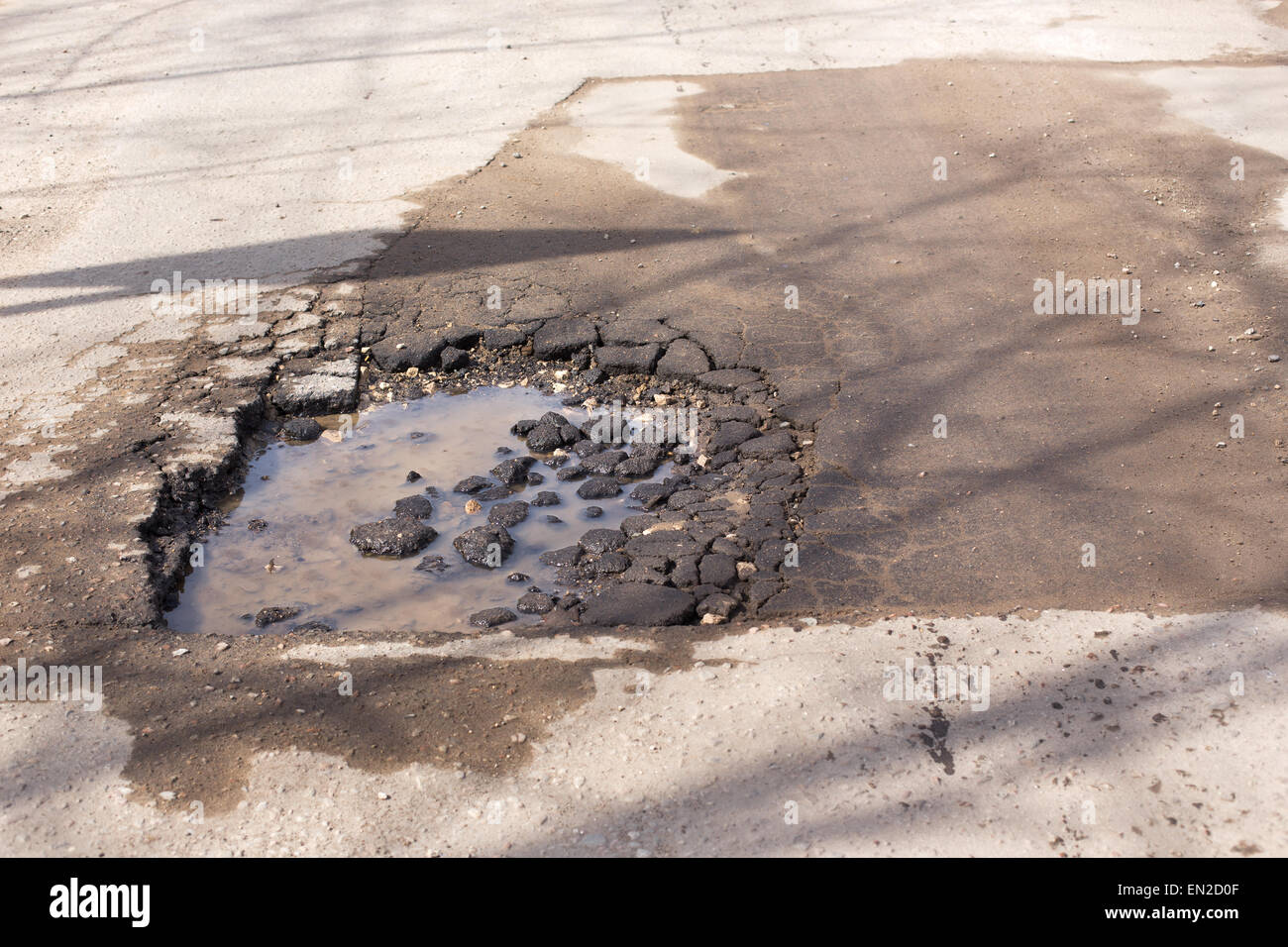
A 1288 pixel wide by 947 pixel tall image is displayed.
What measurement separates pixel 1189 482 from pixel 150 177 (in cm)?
746

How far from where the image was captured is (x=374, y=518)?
482cm

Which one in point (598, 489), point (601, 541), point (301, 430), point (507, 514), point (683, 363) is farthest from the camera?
point (683, 363)

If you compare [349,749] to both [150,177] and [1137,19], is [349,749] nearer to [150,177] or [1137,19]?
[150,177]

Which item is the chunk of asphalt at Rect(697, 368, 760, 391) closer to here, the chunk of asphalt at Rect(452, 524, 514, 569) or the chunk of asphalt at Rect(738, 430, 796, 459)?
the chunk of asphalt at Rect(738, 430, 796, 459)

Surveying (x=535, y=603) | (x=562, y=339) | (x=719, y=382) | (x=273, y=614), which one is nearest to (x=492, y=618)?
(x=535, y=603)

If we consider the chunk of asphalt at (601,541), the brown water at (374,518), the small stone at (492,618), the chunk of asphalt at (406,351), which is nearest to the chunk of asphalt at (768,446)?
the brown water at (374,518)

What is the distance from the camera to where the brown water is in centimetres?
→ 426

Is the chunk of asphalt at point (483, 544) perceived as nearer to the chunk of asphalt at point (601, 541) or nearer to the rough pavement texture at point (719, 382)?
the chunk of asphalt at point (601, 541)

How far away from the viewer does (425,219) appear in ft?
24.2

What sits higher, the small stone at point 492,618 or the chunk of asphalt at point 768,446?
the chunk of asphalt at point 768,446

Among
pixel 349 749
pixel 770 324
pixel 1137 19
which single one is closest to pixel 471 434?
pixel 770 324

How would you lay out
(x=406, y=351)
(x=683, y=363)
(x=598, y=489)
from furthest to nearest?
(x=406, y=351)
(x=683, y=363)
(x=598, y=489)

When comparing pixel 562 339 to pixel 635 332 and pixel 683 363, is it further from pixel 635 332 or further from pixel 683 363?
pixel 683 363

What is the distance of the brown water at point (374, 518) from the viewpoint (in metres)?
4.26
